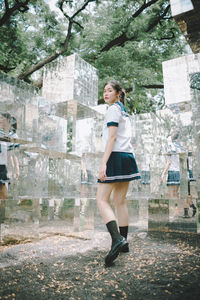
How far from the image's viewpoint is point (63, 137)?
135 inches

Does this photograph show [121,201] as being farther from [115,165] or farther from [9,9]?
[9,9]

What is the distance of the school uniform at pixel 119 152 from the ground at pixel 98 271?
70 centimetres

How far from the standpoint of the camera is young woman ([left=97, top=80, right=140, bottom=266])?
81.4 inches

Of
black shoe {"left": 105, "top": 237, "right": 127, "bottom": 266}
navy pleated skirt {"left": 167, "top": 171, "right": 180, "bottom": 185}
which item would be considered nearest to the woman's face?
black shoe {"left": 105, "top": 237, "right": 127, "bottom": 266}

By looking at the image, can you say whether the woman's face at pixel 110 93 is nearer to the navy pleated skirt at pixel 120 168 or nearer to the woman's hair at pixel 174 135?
the navy pleated skirt at pixel 120 168

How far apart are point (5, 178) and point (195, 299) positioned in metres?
2.19

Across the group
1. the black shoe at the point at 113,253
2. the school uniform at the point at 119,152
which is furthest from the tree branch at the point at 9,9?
the black shoe at the point at 113,253

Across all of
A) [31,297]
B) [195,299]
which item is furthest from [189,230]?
[31,297]

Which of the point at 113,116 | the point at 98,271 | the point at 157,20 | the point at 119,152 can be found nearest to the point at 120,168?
the point at 119,152

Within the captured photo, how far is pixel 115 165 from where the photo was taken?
2.18 metres

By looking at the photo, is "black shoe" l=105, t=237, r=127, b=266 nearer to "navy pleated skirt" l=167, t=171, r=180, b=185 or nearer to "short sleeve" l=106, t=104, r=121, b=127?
"short sleeve" l=106, t=104, r=121, b=127

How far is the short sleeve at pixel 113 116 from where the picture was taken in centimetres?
216

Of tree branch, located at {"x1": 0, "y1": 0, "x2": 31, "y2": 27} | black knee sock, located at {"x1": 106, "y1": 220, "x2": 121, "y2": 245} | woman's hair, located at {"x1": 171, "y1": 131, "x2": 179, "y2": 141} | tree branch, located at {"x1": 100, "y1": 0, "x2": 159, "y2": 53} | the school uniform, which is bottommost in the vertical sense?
black knee sock, located at {"x1": 106, "y1": 220, "x2": 121, "y2": 245}

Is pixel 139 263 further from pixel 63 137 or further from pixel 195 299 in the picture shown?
pixel 63 137
